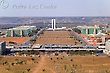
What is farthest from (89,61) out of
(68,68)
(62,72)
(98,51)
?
(98,51)

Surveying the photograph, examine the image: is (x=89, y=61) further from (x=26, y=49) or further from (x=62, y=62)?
(x=26, y=49)

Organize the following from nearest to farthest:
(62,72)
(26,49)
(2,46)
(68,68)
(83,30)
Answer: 1. (62,72)
2. (68,68)
3. (2,46)
4. (26,49)
5. (83,30)

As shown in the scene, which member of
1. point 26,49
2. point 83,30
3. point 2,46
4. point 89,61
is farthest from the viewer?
point 83,30

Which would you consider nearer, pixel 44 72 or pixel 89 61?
pixel 44 72

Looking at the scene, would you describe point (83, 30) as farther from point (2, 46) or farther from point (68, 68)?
point (68, 68)

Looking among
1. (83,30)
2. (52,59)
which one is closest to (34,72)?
(52,59)

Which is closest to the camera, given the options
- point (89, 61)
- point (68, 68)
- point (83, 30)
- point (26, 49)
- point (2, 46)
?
point (68, 68)

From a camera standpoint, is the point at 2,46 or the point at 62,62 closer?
the point at 62,62

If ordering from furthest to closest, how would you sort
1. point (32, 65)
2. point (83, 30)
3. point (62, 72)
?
point (83, 30), point (32, 65), point (62, 72)
